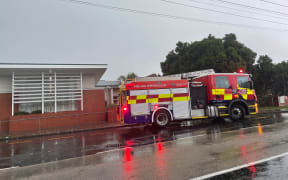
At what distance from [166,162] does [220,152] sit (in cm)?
170

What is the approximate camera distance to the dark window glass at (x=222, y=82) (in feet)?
37.2

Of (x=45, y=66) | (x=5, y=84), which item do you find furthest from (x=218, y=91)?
(x=5, y=84)

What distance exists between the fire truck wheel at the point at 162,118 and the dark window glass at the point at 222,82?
146 inches

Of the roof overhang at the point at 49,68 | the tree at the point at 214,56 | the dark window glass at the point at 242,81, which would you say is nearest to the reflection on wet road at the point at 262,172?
the dark window glass at the point at 242,81

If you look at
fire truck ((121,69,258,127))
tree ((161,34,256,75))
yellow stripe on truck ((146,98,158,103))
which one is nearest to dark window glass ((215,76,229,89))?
fire truck ((121,69,258,127))

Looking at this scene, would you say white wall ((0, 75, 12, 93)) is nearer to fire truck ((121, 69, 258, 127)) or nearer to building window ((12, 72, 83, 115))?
building window ((12, 72, 83, 115))

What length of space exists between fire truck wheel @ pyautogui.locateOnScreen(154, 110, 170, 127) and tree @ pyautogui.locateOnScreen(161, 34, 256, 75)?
14868 mm

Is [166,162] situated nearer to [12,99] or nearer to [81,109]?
[81,109]

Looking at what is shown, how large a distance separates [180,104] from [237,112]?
3782mm

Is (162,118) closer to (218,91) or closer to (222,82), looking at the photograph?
(218,91)

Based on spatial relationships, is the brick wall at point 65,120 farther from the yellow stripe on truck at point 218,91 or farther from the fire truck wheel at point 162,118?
the yellow stripe on truck at point 218,91

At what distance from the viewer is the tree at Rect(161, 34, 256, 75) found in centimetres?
2312

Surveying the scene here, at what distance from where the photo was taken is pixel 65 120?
15.0 metres

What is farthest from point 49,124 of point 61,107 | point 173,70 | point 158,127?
point 173,70
